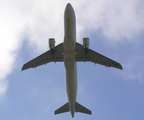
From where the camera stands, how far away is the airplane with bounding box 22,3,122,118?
26500mm

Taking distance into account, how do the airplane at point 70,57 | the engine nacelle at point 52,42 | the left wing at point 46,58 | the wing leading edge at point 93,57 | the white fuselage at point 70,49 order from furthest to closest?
the left wing at point 46,58, the wing leading edge at point 93,57, the engine nacelle at point 52,42, the airplane at point 70,57, the white fuselage at point 70,49

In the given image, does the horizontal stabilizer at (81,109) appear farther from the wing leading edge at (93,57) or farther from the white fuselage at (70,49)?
the wing leading edge at (93,57)

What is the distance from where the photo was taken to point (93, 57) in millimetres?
32312

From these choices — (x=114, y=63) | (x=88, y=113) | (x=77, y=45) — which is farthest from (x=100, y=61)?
(x=88, y=113)

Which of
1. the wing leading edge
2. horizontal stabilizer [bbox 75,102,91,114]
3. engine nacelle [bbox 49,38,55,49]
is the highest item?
engine nacelle [bbox 49,38,55,49]

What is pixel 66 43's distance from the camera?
1043 inches

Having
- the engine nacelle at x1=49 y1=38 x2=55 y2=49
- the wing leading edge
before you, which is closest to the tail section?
the wing leading edge

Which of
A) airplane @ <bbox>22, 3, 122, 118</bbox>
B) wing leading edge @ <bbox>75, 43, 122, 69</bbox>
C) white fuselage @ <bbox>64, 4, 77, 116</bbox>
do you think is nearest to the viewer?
white fuselage @ <bbox>64, 4, 77, 116</bbox>

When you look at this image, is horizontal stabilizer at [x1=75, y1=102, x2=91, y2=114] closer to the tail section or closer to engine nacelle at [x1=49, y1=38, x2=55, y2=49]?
the tail section

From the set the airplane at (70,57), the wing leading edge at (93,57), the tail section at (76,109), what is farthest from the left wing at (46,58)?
the tail section at (76,109)

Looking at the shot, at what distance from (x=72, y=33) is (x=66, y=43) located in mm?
1630

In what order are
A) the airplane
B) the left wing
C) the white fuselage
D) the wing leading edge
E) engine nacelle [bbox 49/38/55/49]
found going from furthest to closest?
the left wing → the wing leading edge → engine nacelle [bbox 49/38/55/49] → the airplane → the white fuselage

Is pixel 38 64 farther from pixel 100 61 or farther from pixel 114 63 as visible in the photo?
pixel 114 63

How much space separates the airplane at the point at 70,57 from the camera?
2650cm
